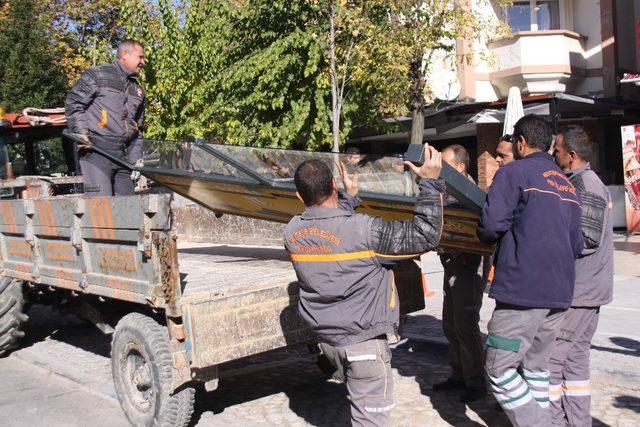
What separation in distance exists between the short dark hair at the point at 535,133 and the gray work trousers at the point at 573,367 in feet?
3.27

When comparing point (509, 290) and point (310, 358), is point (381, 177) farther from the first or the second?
point (310, 358)

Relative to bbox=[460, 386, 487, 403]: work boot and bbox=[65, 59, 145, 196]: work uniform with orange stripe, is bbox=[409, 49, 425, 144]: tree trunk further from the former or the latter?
bbox=[460, 386, 487, 403]: work boot

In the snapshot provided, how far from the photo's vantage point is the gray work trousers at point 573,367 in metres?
4.06

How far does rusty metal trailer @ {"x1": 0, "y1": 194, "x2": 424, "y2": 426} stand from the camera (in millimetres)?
4359

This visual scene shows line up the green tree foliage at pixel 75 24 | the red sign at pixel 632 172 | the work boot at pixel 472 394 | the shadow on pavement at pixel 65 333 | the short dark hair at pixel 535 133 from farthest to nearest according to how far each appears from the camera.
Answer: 1. the green tree foliage at pixel 75 24
2. the red sign at pixel 632 172
3. the shadow on pavement at pixel 65 333
4. the work boot at pixel 472 394
5. the short dark hair at pixel 535 133

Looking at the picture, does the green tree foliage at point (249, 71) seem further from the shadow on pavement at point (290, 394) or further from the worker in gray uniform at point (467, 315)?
the worker in gray uniform at point (467, 315)

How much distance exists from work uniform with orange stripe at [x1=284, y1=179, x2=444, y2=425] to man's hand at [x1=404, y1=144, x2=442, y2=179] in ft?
0.13

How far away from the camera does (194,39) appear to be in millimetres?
15258

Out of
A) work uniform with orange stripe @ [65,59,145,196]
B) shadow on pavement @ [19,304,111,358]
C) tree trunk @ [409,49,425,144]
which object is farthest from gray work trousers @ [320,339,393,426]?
tree trunk @ [409,49,425,144]

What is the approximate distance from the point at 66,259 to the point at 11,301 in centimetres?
149

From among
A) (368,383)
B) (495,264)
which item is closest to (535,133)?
(495,264)

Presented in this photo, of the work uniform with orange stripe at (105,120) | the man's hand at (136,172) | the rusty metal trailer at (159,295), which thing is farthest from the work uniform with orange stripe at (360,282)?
the work uniform with orange stripe at (105,120)

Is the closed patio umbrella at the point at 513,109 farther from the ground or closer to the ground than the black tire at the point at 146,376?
farther from the ground

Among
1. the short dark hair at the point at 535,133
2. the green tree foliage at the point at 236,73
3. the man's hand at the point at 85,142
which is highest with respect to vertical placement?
the green tree foliage at the point at 236,73
